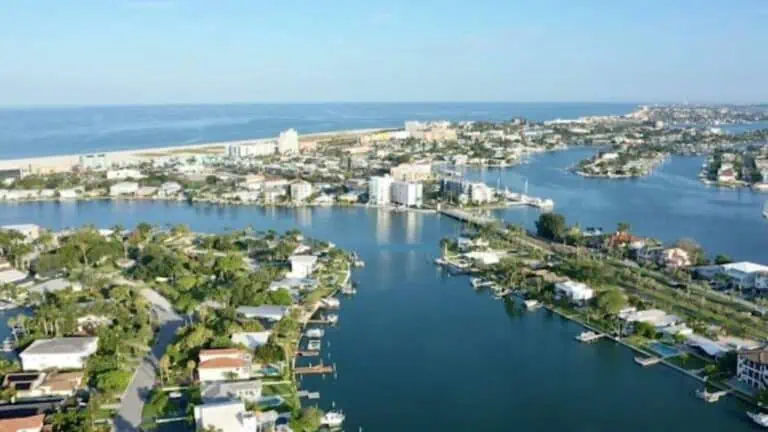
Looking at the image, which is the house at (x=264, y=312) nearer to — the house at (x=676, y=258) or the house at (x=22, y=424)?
the house at (x=22, y=424)

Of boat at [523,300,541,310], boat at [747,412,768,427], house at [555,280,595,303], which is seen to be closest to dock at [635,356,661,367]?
boat at [747,412,768,427]

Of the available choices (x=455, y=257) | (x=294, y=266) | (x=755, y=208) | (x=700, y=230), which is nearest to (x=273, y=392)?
(x=294, y=266)

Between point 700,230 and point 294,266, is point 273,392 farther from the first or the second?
point 700,230

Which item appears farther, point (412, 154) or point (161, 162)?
point (412, 154)

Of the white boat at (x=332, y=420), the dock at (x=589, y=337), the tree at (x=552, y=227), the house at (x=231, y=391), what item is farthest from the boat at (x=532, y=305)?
the house at (x=231, y=391)

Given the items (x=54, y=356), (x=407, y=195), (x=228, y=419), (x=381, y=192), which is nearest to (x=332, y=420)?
(x=228, y=419)

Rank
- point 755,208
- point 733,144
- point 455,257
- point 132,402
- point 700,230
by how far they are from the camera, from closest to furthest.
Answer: point 132,402 < point 455,257 < point 700,230 < point 755,208 < point 733,144

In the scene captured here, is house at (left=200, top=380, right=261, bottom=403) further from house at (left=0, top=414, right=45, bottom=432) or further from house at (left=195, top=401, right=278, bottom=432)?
house at (left=0, top=414, right=45, bottom=432)
